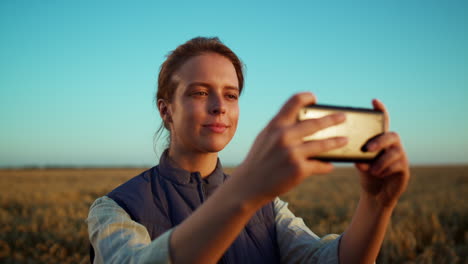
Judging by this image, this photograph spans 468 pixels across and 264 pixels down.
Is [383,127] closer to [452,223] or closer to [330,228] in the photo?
[330,228]

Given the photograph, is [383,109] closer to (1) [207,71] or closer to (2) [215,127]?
(2) [215,127]

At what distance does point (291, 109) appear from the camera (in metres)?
0.73

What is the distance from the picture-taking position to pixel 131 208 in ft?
4.52

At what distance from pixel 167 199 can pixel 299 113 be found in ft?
3.34

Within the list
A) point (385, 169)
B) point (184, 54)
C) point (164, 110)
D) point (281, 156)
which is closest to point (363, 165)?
point (385, 169)

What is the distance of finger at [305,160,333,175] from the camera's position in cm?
71

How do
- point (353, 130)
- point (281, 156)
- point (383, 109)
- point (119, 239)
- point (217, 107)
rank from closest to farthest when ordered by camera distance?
point (281, 156) → point (353, 130) → point (383, 109) → point (119, 239) → point (217, 107)

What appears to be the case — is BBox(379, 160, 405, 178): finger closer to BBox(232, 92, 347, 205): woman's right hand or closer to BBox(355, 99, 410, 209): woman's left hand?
BBox(355, 99, 410, 209): woman's left hand

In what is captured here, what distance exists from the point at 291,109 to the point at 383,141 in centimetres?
37

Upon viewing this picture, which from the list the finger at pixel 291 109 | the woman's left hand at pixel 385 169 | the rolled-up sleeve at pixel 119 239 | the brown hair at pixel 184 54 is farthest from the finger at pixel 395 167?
the brown hair at pixel 184 54

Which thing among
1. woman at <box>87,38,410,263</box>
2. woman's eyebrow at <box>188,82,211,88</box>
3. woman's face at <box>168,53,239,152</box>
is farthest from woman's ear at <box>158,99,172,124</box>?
woman's eyebrow at <box>188,82,211,88</box>

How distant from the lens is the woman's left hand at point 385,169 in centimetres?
94

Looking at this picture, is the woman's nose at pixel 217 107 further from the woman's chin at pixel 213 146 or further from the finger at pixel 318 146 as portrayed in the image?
the finger at pixel 318 146

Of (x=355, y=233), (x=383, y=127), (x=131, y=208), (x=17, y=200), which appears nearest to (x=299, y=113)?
(x=383, y=127)
